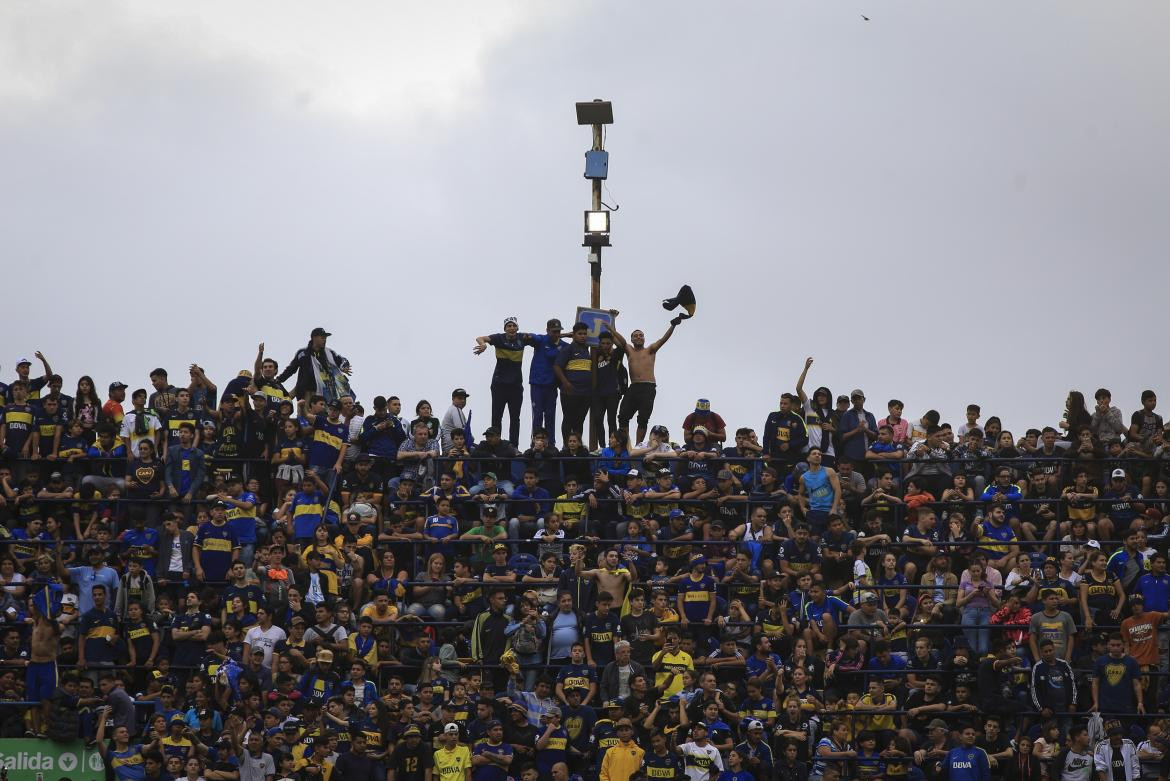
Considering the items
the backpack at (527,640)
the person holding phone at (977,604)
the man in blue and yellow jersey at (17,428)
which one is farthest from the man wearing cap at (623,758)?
the man in blue and yellow jersey at (17,428)

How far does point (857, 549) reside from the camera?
73.4ft

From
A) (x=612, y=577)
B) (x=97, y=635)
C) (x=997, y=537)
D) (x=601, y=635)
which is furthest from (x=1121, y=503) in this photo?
(x=97, y=635)

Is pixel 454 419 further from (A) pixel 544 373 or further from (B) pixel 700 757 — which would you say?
(B) pixel 700 757

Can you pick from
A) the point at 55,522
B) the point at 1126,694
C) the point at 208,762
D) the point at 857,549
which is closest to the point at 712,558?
the point at 857,549

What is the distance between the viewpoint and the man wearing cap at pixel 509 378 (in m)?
25.4

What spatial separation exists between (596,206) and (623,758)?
990 centimetres

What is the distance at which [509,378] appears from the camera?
25531mm

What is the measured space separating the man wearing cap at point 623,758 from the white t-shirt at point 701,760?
50 cm

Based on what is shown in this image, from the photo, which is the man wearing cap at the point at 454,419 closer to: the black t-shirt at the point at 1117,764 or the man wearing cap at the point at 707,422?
the man wearing cap at the point at 707,422

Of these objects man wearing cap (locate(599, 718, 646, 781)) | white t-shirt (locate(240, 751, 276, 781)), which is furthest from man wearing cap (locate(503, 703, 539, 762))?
white t-shirt (locate(240, 751, 276, 781))

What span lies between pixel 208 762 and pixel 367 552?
12.3ft

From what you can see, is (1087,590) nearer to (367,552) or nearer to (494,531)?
(494,531)

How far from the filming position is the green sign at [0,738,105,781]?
2098 cm

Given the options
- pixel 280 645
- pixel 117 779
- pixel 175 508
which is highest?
pixel 175 508
